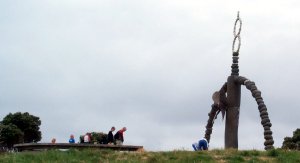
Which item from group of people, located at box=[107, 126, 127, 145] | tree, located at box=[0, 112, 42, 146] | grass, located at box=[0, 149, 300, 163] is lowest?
grass, located at box=[0, 149, 300, 163]

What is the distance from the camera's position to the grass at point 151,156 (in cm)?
2316

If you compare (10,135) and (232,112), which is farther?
(10,135)

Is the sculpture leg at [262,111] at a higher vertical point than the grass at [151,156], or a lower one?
higher

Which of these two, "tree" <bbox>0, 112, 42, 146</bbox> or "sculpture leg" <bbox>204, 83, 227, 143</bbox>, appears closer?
"sculpture leg" <bbox>204, 83, 227, 143</bbox>

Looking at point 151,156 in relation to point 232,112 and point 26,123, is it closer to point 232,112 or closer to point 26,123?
point 232,112

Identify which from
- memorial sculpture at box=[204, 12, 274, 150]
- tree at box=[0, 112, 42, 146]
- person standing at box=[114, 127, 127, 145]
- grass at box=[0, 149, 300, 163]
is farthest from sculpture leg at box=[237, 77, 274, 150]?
tree at box=[0, 112, 42, 146]

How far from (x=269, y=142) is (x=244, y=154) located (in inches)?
227

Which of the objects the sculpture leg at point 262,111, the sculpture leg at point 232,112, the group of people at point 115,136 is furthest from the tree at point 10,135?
the sculpture leg at point 262,111

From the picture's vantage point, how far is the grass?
2316cm

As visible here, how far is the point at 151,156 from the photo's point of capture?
2366 cm

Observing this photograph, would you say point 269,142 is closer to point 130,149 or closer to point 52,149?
point 130,149

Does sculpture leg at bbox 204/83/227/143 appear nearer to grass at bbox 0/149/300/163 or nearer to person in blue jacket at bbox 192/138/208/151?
person in blue jacket at bbox 192/138/208/151

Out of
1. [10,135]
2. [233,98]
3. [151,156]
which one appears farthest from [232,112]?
[10,135]

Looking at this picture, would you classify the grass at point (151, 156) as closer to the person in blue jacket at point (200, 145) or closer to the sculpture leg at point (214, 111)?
the person in blue jacket at point (200, 145)
